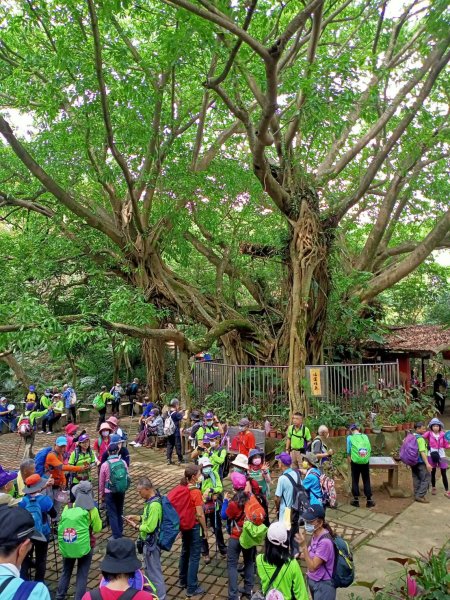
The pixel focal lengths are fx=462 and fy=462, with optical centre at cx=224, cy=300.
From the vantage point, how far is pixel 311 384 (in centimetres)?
961

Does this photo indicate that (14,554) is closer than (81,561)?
Yes

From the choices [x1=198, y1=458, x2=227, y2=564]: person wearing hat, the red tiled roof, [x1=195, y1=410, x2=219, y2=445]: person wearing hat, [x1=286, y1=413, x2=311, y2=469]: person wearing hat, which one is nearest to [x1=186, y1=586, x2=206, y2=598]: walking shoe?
[x1=198, y1=458, x2=227, y2=564]: person wearing hat

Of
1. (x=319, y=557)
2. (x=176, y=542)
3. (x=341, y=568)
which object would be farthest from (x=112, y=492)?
(x=341, y=568)

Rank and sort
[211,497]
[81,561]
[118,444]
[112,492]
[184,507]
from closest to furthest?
1. [81,561]
2. [184,507]
3. [211,497]
4. [112,492]
5. [118,444]

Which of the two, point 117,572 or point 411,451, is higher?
point 117,572

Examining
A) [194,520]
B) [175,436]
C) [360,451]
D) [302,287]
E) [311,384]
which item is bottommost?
[175,436]

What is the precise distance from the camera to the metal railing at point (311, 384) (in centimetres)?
991

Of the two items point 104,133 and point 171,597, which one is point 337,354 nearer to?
point 104,133

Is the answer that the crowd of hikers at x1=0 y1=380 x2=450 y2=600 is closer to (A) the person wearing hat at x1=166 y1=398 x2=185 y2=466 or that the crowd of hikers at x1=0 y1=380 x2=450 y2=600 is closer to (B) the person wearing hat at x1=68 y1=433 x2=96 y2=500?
(B) the person wearing hat at x1=68 y1=433 x2=96 y2=500

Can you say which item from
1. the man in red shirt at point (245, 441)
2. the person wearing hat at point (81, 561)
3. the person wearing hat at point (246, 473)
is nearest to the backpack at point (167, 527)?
the person wearing hat at point (81, 561)

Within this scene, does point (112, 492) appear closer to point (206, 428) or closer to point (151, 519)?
point (151, 519)

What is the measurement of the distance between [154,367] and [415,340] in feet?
25.6

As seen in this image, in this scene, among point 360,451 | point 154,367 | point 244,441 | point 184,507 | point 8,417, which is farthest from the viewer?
point 8,417

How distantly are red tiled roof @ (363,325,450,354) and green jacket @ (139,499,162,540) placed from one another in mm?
9977
